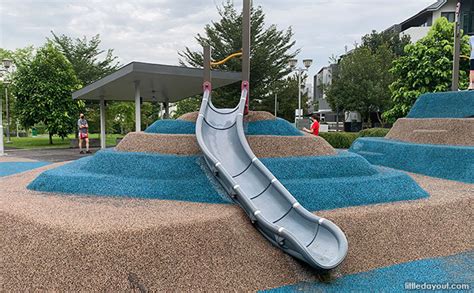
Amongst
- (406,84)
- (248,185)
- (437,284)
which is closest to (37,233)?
(248,185)

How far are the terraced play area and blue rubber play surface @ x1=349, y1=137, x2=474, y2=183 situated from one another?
48.1 inches

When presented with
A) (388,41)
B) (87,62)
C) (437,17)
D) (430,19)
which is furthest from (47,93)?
(430,19)

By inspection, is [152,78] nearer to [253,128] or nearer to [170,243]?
[253,128]

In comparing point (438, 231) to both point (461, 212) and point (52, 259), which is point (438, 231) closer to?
point (461, 212)

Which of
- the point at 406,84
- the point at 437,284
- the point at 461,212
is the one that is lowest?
the point at 437,284

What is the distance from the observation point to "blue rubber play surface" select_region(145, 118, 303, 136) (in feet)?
25.6

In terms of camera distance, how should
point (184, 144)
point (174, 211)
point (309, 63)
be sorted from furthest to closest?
point (309, 63) → point (184, 144) → point (174, 211)

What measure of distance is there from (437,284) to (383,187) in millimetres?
2260

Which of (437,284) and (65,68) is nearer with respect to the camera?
(437,284)

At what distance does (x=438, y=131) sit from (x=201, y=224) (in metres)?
9.08

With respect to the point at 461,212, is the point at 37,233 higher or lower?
higher

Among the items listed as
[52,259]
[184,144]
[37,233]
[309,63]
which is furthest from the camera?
[309,63]

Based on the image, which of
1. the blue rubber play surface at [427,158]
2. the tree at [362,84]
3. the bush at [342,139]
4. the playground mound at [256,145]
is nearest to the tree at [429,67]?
the bush at [342,139]

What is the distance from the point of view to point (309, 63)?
755 inches
